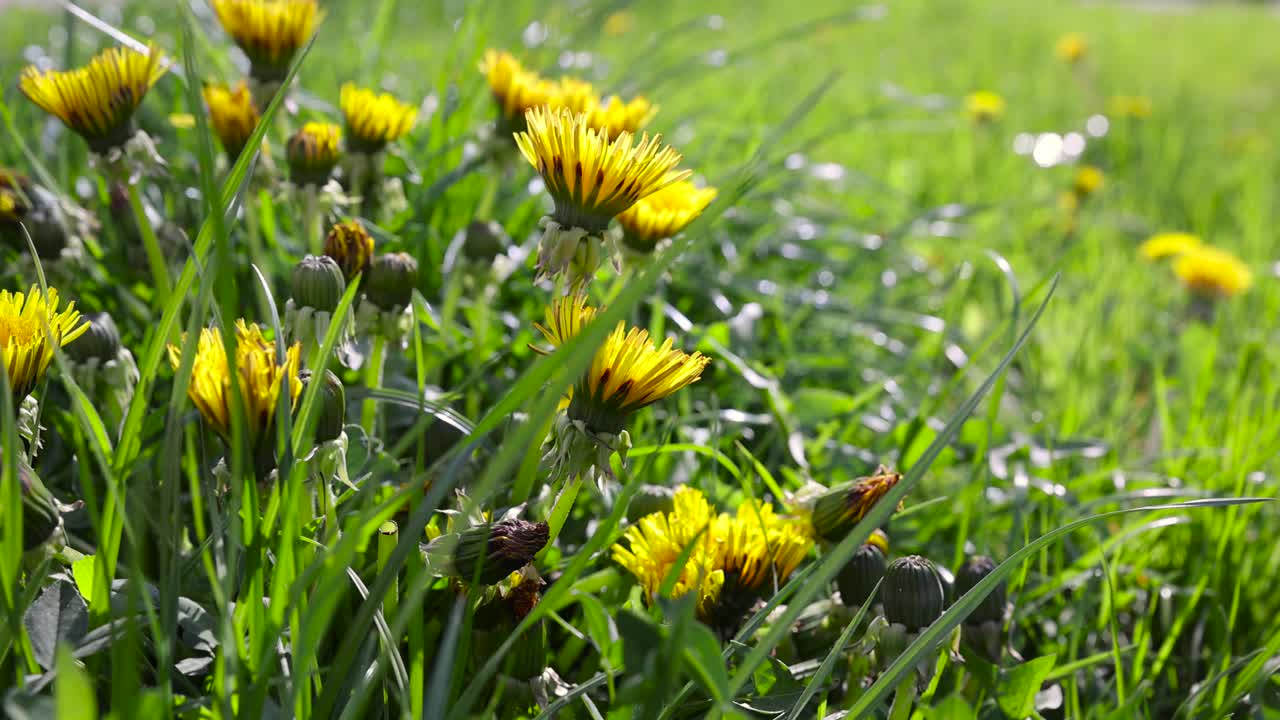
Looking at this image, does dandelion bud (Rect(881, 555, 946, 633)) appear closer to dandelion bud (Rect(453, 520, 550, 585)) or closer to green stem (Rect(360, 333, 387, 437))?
dandelion bud (Rect(453, 520, 550, 585))

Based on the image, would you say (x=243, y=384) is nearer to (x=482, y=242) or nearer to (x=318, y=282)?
(x=318, y=282)

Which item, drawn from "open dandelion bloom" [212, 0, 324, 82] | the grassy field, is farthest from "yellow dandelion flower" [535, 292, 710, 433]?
"open dandelion bloom" [212, 0, 324, 82]

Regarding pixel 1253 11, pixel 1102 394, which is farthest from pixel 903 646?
pixel 1253 11

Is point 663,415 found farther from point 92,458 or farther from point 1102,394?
point 1102,394

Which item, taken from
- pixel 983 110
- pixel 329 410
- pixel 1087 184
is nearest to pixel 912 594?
pixel 329 410

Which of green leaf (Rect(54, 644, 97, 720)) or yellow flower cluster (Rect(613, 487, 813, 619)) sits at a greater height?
green leaf (Rect(54, 644, 97, 720))

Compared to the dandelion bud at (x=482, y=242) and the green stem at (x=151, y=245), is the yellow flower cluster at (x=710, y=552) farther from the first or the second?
the green stem at (x=151, y=245)
